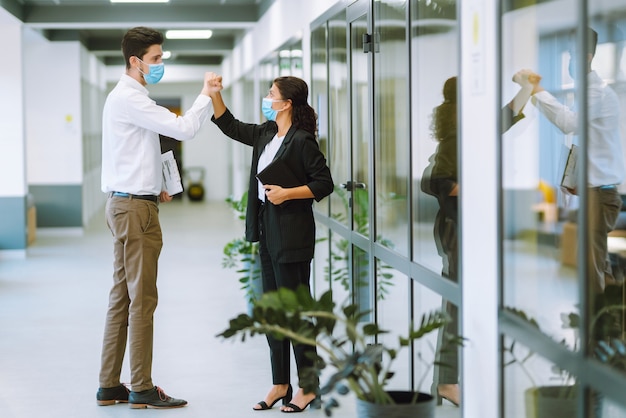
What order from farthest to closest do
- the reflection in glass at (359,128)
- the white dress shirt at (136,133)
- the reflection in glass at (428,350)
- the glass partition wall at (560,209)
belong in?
the reflection in glass at (359,128) → the white dress shirt at (136,133) → the reflection in glass at (428,350) → the glass partition wall at (560,209)

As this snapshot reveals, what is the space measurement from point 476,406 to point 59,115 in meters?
12.2

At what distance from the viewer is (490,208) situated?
3.18 m

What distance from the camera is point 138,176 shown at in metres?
4.71

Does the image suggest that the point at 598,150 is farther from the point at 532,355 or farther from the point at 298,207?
the point at 298,207

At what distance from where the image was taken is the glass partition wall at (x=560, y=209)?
2.57 metres

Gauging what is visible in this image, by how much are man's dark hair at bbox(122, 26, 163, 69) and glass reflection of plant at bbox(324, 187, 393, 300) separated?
1.47 meters

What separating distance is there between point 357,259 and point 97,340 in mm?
2149

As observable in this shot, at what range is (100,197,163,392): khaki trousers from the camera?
Answer: 186 inches

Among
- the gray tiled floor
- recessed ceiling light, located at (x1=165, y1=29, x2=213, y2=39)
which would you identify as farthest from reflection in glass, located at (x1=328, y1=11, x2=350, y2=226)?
recessed ceiling light, located at (x1=165, y1=29, x2=213, y2=39)

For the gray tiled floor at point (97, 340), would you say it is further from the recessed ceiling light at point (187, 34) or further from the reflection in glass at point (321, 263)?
the recessed ceiling light at point (187, 34)

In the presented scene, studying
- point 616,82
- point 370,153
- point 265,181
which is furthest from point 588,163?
point 370,153

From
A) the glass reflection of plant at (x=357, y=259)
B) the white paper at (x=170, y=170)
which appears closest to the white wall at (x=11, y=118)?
the glass reflection of plant at (x=357, y=259)

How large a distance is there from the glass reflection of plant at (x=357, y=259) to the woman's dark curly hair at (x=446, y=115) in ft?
3.17

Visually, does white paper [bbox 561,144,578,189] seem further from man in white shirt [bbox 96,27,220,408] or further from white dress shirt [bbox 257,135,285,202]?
man in white shirt [bbox 96,27,220,408]
